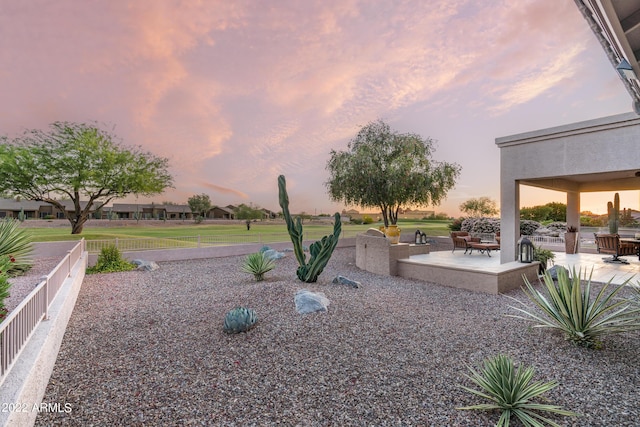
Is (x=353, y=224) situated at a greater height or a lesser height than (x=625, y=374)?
greater

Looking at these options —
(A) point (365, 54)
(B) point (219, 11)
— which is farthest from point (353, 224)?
(B) point (219, 11)

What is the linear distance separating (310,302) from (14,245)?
352 inches

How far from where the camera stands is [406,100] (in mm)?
11148

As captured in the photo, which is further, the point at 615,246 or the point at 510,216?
the point at 615,246

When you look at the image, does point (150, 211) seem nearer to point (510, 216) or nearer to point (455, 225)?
point (455, 225)

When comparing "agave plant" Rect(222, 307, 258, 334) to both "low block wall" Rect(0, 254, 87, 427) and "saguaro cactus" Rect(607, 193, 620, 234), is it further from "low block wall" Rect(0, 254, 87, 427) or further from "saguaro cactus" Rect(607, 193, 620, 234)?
"saguaro cactus" Rect(607, 193, 620, 234)

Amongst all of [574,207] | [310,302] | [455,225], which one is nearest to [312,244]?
[310,302]

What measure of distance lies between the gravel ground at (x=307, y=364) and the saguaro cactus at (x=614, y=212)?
34.7ft

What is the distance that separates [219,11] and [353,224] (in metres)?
16.2

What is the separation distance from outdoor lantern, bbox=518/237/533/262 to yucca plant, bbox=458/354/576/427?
20.7 ft

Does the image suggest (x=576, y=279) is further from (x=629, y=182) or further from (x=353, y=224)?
(x=353, y=224)

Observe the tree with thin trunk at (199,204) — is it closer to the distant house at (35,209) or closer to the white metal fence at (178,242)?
the distant house at (35,209)

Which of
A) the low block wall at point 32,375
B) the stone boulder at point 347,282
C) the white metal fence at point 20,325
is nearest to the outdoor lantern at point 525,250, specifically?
the stone boulder at point 347,282

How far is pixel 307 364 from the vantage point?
136 inches
